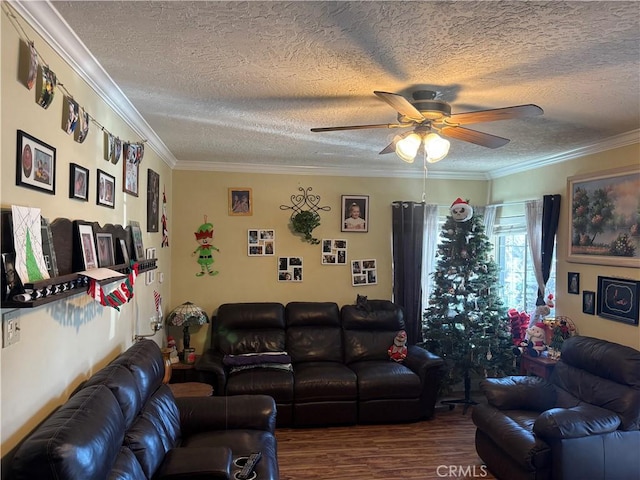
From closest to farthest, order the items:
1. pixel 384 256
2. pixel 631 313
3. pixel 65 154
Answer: pixel 65 154 → pixel 631 313 → pixel 384 256

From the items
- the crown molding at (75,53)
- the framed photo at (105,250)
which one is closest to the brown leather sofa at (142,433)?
the framed photo at (105,250)

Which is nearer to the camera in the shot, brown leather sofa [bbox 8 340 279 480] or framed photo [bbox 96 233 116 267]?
brown leather sofa [bbox 8 340 279 480]

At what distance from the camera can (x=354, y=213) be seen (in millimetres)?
5590

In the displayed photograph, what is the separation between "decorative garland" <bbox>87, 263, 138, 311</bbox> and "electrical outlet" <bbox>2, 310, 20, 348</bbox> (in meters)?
0.49

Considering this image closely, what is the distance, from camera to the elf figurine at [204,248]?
528 cm

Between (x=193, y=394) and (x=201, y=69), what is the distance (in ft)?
8.35

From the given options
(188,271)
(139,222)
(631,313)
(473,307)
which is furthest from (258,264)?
(631,313)

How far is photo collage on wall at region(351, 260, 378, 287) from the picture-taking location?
18.3ft

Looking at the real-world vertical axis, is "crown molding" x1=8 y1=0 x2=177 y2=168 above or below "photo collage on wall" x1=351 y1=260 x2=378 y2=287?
above

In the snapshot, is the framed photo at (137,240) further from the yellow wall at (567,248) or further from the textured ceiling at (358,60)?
the yellow wall at (567,248)

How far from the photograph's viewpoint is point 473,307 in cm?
473

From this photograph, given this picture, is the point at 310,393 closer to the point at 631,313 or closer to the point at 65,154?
the point at 631,313

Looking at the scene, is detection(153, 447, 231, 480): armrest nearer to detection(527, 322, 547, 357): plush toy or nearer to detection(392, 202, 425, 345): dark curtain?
detection(527, 322, 547, 357): plush toy

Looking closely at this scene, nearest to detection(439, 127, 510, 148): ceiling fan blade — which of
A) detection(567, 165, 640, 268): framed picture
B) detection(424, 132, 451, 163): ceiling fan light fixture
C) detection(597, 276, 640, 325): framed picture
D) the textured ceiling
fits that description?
detection(424, 132, 451, 163): ceiling fan light fixture
